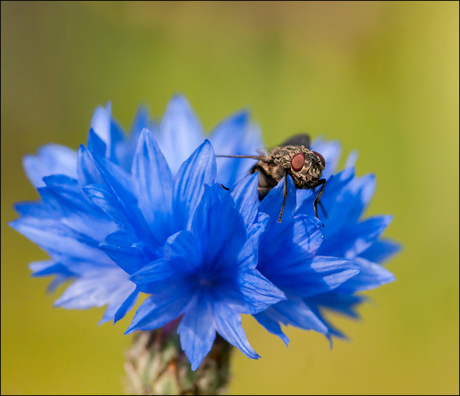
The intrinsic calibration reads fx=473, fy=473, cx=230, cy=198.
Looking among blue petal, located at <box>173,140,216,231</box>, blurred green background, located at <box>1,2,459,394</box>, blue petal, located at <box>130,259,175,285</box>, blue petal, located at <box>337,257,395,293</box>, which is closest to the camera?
blue petal, located at <box>130,259,175,285</box>

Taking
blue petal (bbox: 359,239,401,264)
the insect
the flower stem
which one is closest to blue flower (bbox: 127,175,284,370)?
the insect

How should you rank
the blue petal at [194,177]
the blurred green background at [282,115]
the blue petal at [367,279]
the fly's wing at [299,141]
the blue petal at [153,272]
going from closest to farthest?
1. the blue petal at [153,272]
2. the blue petal at [194,177]
3. the blue petal at [367,279]
4. the fly's wing at [299,141]
5. the blurred green background at [282,115]

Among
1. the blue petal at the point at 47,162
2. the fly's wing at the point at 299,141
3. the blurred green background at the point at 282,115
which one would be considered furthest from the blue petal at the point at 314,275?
the blurred green background at the point at 282,115

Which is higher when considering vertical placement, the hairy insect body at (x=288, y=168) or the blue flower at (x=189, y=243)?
the hairy insect body at (x=288, y=168)

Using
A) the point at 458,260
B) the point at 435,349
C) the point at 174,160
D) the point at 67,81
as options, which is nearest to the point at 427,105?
the point at 458,260

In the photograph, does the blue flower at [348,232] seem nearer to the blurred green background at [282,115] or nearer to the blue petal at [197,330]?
the blue petal at [197,330]

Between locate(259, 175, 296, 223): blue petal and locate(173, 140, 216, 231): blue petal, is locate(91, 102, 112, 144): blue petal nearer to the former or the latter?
locate(173, 140, 216, 231): blue petal
